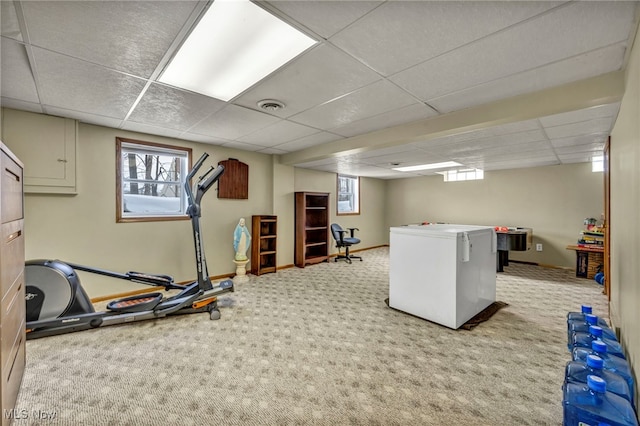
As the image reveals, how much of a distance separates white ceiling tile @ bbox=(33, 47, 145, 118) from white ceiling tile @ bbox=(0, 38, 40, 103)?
64mm

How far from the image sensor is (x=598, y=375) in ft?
4.96

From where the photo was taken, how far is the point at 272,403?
1.75 metres

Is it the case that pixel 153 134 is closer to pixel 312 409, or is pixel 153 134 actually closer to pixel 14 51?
pixel 14 51

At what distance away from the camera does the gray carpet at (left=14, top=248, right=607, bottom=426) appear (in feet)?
5.48

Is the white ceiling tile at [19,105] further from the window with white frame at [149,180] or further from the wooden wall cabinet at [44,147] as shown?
the window with white frame at [149,180]

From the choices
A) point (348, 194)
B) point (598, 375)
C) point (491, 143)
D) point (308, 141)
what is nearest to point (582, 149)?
point (491, 143)

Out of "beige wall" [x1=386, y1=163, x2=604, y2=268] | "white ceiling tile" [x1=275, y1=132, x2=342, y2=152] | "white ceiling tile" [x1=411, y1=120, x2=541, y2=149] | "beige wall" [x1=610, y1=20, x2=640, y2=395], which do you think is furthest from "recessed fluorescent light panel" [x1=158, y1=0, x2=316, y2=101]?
"beige wall" [x1=386, y1=163, x2=604, y2=268]

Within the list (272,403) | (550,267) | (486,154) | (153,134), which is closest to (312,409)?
(272,403)

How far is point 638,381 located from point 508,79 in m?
2.09

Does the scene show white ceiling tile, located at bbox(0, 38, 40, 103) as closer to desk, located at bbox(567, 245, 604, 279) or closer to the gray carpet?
the gray carpet

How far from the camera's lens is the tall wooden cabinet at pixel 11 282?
1.37 m

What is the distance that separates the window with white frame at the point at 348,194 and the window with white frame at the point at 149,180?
4.08 metres

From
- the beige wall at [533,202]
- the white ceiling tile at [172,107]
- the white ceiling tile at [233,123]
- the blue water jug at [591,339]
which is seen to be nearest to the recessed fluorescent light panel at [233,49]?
the white ceiling tile at [172,107]

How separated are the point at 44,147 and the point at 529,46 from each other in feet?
15.2
